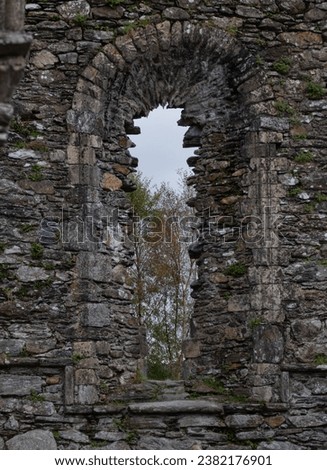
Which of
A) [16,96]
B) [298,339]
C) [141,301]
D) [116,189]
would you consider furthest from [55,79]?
[141,301]

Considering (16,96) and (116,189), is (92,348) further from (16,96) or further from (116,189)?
(16,96)

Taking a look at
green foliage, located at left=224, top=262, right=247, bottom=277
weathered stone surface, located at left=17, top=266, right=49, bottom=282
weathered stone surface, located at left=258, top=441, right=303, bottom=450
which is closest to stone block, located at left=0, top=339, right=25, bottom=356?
weathered stone surface, located at left=17, top=266, right=49, bottom=282

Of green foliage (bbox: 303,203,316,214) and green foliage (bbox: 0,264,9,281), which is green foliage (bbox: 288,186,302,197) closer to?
green foliage (bbox: 303,203,316,214)

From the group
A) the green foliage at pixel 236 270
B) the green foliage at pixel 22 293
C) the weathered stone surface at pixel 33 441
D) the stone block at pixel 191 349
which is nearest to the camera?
the weathered stone surface at pixel 33 441

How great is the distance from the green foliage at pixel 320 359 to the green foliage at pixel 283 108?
2530 mm

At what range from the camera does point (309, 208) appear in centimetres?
966

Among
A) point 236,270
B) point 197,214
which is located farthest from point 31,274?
point 236,270

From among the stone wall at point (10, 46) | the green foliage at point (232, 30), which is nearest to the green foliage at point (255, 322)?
the green foliage at point (232, 30)

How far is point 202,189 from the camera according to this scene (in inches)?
394

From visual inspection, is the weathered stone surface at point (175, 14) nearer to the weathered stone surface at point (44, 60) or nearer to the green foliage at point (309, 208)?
the weathered stone surface at point (44, 60)

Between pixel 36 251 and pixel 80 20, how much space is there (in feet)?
8.04

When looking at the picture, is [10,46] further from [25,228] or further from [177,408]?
[177,408]

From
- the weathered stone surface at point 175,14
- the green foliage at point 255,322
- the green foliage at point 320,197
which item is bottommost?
the green foliage at point 255,322

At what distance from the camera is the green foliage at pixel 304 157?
972cm
